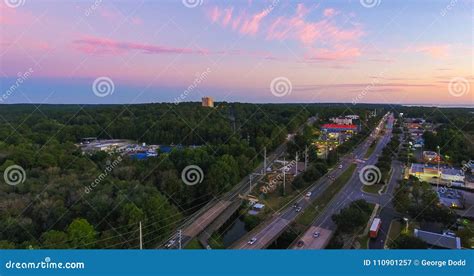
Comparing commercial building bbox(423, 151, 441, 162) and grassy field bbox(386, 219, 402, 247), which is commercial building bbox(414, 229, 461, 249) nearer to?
grassy field bbox(386, 219, 402, 247)

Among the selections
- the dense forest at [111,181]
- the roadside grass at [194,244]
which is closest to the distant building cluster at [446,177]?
the dense forest at [111,181]

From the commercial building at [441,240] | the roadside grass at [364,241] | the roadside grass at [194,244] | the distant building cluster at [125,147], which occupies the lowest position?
the roadside grass at [364,241]

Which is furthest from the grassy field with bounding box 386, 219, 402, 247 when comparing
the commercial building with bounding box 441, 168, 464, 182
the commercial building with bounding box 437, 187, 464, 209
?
the commercial building with bounding box 441, 168, 464, 182

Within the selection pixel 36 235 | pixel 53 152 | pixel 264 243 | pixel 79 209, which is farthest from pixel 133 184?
pixel 53 152

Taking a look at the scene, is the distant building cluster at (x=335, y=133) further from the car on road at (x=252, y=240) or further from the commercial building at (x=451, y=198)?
the car on road at (x=252, y=240)

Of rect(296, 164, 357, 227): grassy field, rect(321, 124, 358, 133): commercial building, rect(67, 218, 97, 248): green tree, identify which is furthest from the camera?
rect(321, 124, 358, 133): commercial building

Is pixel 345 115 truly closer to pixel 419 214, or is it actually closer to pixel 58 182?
pixel 419 214
